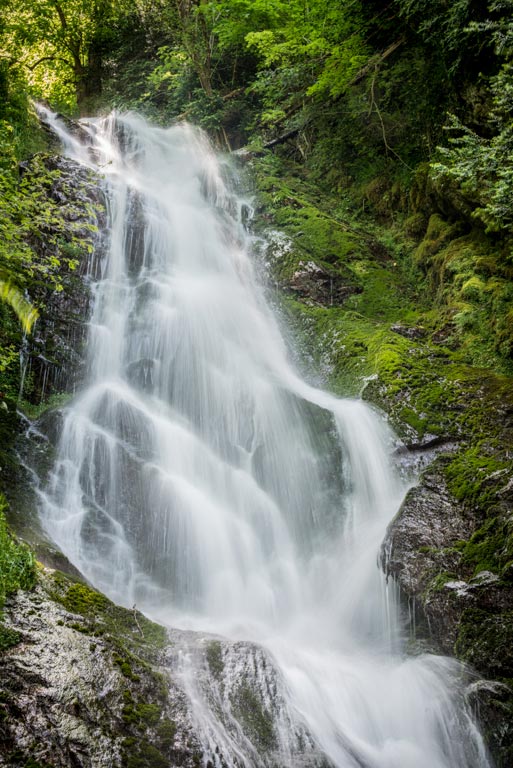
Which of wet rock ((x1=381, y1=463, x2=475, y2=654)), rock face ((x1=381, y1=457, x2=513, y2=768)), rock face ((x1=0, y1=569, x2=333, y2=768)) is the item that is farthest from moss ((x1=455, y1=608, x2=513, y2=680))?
rock face ((x1=0, y1=569, x2=333, y2=768))

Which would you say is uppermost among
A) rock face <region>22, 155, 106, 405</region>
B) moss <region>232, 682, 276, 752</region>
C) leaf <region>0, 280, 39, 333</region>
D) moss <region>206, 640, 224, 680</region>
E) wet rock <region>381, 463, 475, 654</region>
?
rock face <region>22, 155, 106, 405</region>

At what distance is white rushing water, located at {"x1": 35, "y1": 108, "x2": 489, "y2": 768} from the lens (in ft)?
12.9

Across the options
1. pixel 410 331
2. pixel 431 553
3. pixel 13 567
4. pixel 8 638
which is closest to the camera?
pixel 8 638

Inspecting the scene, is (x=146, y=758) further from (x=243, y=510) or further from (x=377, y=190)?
(x=377, y=190)

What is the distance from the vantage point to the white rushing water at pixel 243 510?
155 inches

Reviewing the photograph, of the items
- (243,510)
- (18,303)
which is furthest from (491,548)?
(18,303)

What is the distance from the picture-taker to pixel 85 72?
20.5 m

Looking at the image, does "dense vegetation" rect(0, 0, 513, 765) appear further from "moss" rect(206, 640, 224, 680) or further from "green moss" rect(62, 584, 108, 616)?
"moss" rect(206, 640, 224, 680)

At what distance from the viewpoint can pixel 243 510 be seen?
269 inches

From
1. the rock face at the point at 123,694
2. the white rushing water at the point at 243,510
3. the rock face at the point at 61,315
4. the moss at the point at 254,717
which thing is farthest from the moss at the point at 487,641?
the rock face at the point at 61,315

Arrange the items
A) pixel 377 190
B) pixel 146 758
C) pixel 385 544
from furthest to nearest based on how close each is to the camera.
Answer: pixel 377 190 < pixel 385 544 < pixel 146 758

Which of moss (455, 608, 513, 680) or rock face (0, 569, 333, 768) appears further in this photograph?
moss (455, 608, 513, 680)

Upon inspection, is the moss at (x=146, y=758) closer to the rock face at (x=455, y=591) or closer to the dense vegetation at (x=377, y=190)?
the dense vegetation at (x=377, y=190)

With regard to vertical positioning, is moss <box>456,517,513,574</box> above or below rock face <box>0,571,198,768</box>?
above
